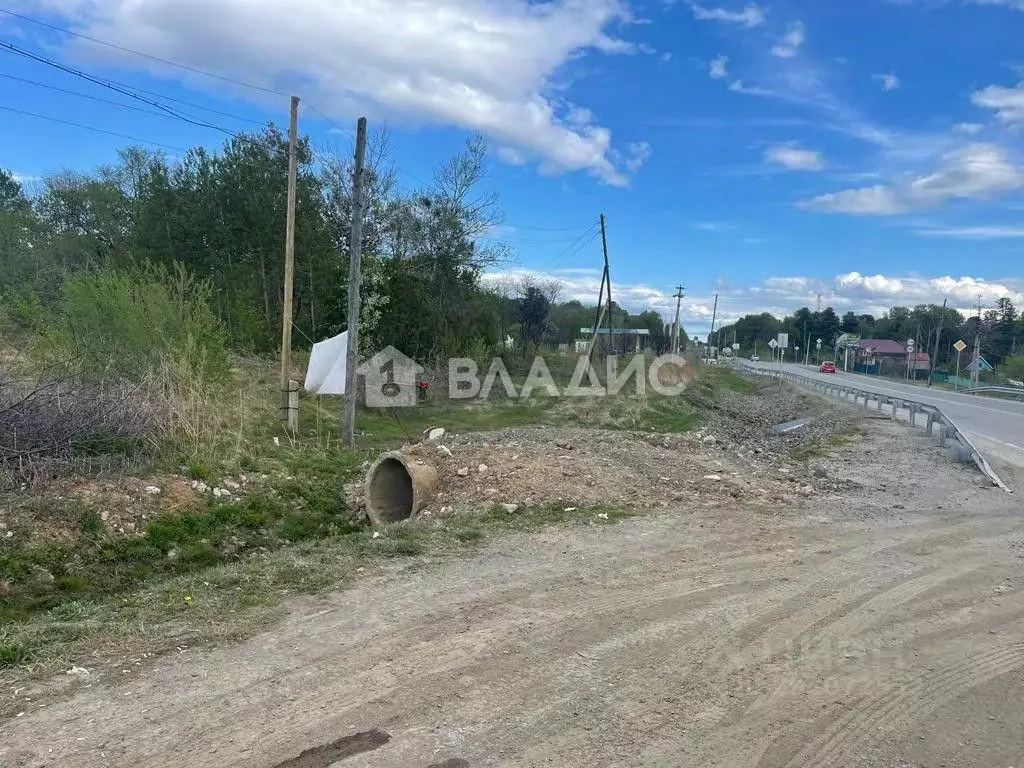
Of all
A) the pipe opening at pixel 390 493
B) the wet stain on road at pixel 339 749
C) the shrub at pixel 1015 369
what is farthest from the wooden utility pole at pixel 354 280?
the shrub at pixel 1015 369

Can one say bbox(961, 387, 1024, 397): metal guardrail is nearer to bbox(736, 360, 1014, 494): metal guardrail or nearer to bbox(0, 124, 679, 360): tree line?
bbox(736, 360, 1014, 494): metal guardrail

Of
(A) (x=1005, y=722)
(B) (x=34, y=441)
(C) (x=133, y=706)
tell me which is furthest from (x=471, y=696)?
(B) (x=34, y=441)

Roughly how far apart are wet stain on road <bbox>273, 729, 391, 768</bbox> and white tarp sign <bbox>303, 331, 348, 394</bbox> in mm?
18747

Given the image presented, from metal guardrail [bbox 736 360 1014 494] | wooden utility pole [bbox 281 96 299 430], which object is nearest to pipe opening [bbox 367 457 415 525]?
wooden utility pole [bbox 281 96 299 430]

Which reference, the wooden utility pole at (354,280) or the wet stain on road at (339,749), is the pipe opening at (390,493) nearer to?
the wooden utility pole at (354,280)

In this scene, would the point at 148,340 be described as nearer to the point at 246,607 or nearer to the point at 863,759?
the point at 246,607

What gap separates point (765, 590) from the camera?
5.73m

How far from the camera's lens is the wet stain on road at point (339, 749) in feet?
10.6

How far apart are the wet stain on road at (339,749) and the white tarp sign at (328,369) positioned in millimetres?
18747

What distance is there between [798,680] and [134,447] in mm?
9012

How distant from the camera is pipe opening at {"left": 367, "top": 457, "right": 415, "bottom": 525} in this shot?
999 cm

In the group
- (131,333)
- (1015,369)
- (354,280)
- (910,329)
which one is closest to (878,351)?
(910,329)

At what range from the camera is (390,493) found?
10.8 metres

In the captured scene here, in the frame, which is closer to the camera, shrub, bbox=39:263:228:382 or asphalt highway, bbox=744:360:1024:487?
shrub, bbox=39:263:228:382
